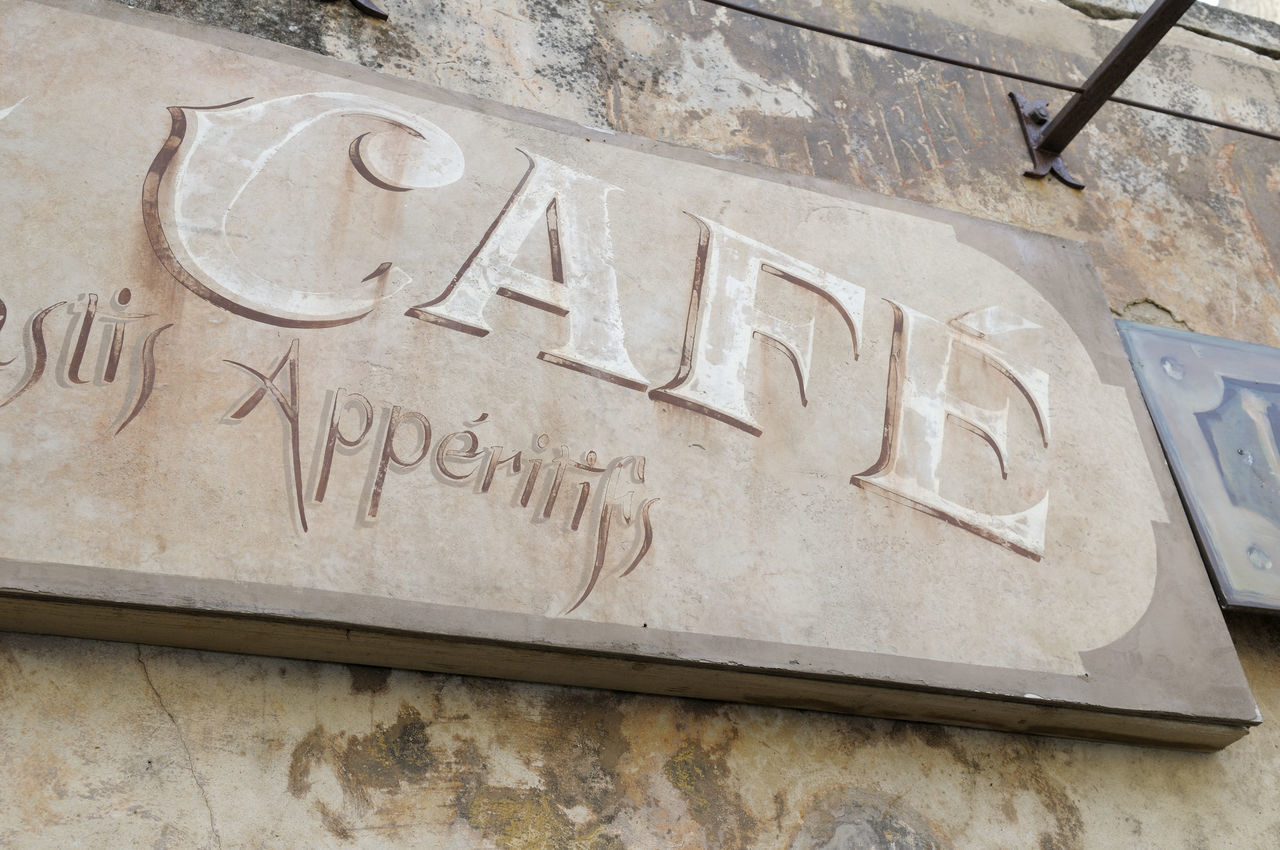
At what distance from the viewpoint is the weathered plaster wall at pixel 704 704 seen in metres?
1.83

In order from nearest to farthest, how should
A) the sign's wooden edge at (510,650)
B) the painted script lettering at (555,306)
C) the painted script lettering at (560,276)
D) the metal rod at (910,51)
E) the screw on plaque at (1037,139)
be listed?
1. the sign's wooden edge at (510,650)
2. the painted script lettering at (555,306)
3. the painted script lettering at (560,276)
4. the metal rod at (910,51)
5. the screw on plaque at (1037,139)

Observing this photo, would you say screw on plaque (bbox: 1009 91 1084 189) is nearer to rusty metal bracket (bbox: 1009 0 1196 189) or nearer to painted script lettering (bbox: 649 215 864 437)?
rusty metal bracket (bbox: 1009 0 1196 189)

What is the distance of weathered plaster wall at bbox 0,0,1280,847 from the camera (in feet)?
6.01

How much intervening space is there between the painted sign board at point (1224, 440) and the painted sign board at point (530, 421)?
13cm

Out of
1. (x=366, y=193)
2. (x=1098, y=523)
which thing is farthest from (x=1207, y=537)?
(x=366, y=193)

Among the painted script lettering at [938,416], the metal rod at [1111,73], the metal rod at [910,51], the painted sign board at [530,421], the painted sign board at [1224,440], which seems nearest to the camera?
the painted sign board at [530,421]

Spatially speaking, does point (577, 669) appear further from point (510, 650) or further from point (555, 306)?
point (555, 306)

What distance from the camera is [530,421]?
2115mm

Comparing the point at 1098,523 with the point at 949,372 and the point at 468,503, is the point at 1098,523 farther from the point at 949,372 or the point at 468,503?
the point at 468,503

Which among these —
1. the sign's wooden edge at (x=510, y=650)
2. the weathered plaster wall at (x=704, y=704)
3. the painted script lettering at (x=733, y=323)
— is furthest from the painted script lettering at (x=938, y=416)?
the weathered plaster wall at (x=704, y=704)

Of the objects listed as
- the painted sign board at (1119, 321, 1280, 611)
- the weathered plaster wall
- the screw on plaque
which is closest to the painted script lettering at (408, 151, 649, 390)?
the weathered plaster wall

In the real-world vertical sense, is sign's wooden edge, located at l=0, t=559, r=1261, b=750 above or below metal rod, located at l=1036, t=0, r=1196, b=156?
below

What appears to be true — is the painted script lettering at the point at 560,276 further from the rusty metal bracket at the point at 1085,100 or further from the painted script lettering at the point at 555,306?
the rusty metal bracket at the point at 1085,100

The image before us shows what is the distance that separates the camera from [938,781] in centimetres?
225
